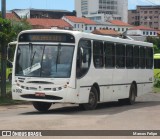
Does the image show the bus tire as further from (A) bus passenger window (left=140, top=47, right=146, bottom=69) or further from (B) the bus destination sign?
(A) bus passenger window (left=140, top=47, right=146, bottom=69)

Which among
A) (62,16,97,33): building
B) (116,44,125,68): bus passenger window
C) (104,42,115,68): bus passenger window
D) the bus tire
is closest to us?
the bus tire

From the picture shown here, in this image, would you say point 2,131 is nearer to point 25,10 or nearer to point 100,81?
point 100,81

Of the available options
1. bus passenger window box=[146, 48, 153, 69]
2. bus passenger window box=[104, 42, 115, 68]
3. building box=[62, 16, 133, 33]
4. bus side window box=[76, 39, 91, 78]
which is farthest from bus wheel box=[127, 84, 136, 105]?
building box=[62, 16, 133, 33]

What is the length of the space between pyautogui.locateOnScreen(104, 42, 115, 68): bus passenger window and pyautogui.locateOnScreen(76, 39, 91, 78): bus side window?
179cm

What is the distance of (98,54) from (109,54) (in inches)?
49.4

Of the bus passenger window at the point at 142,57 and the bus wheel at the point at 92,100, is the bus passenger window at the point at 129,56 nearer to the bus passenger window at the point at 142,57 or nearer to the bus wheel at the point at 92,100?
the bus passenger window at the point at 142,57

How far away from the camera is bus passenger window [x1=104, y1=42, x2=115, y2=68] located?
20844 millimetres

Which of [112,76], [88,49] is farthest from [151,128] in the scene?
[112,76]

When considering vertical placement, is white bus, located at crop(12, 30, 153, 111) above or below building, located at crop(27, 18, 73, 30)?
below

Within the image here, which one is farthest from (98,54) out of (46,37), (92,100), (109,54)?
(46,37)

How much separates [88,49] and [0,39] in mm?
6544

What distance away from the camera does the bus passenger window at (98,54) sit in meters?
19.7

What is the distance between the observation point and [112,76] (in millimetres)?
21562

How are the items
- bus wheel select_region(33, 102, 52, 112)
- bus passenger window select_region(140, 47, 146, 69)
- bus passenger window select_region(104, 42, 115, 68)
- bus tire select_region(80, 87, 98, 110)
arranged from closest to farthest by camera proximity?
bus tire select_region(80, 87, 98, 110) → bus wheel select_region(33, 102, 52, 112) → bus passenger window select_region(104, 42, 115, 68) → bus passenger window select_region(140, 47, 146, 69)
